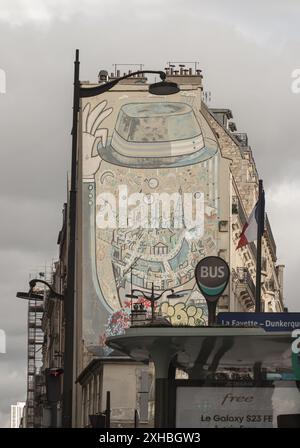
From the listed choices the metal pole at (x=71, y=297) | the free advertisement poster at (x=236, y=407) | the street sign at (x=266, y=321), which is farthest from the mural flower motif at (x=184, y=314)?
the street sign at (x=266, y=321)

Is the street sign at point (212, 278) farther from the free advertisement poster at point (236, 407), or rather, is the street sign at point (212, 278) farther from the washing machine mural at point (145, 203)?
the washing machine mural at point (145, 203)

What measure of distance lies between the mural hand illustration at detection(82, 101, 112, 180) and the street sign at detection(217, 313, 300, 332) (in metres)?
56.5

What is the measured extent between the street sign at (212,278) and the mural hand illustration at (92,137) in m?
53.9

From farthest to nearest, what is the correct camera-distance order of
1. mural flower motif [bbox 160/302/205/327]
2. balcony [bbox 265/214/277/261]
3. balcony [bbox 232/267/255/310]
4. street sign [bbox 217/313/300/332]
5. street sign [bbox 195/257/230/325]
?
balcony [bbox 265/214/277/261] → balcony [bbox 232/267/255/310] → mural flower motif [bbox 160/302/205/327] → street sign [bbox 195/257/230/325] → street sign [bbox 217/313/300/332]

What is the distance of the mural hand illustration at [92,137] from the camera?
82.4 meters

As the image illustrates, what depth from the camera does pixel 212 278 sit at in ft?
93.9

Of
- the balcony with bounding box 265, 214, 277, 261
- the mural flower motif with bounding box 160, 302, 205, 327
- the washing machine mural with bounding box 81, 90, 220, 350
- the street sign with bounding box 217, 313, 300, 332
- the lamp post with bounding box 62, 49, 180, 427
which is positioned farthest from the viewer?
the balcony with bounding box 265, 214, 277, 261

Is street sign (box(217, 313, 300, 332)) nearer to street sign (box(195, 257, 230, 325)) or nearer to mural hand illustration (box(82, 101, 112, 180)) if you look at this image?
street sign (box(195, 257, 230, 325))

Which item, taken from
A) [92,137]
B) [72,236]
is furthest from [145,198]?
[72,236]

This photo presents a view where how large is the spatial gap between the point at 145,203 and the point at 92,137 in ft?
15.2

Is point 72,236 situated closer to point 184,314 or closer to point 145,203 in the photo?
point 184,314

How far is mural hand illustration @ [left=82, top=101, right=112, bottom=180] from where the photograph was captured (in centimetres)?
8244

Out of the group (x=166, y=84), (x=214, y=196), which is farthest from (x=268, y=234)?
(x=166, y=84)

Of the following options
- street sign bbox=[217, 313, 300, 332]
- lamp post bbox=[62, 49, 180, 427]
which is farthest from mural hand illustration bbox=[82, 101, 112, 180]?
street sign bbox=[217, 313, 300, 332]
